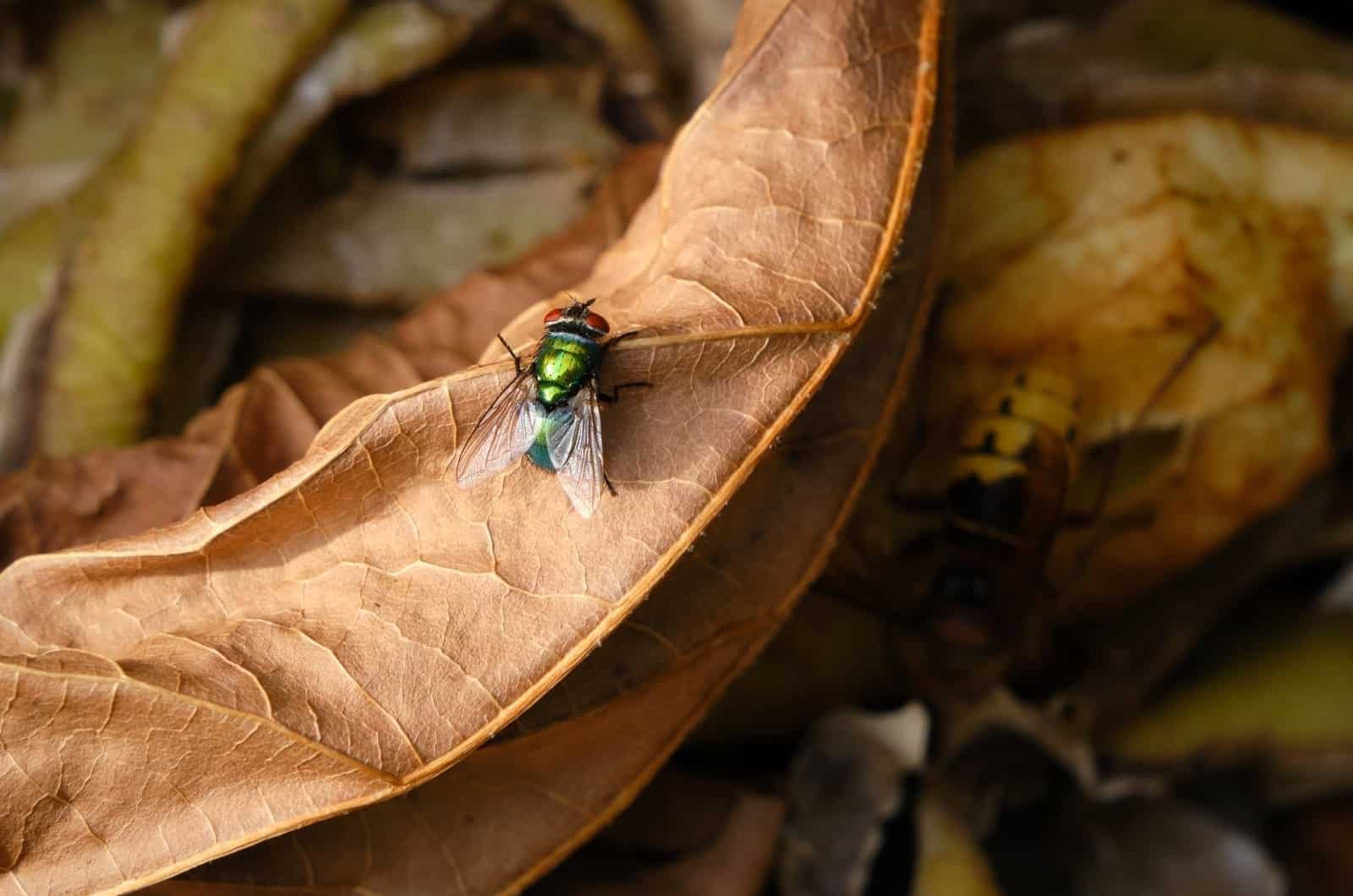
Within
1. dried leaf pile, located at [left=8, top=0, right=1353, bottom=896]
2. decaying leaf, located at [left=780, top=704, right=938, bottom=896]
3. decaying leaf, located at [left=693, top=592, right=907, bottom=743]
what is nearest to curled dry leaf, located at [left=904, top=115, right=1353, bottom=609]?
dried leaf pile, located at [left=8, top=0, right=1353, bottom=896]

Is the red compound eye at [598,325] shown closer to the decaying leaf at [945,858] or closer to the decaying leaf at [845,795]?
the decaying leaf at [845,795]

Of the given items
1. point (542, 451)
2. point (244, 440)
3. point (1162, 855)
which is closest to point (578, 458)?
point (542, 451)

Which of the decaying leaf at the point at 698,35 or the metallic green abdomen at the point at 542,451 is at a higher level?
the decaying leaf at the point at 698,35

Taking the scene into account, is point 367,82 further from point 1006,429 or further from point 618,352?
point 1006,429

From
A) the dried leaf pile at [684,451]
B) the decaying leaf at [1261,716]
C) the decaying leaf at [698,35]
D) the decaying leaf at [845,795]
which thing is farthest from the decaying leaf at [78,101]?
the decaying leaf at [1261,716]

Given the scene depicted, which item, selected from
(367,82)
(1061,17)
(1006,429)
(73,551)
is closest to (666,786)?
(1006,429)

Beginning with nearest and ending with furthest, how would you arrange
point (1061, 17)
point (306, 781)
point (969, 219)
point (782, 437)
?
point (306, 781), point (782, 437), point (969, 219), point (1061, 17)

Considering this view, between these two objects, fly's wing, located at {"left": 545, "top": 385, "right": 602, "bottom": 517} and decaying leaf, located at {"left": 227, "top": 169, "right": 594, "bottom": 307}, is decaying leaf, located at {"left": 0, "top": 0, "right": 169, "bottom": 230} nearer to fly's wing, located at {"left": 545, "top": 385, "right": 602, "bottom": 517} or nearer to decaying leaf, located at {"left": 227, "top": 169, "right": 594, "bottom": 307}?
decaying leaf, located at {"left": 227, "top": 169, "right": 594, "bottom": 307}
